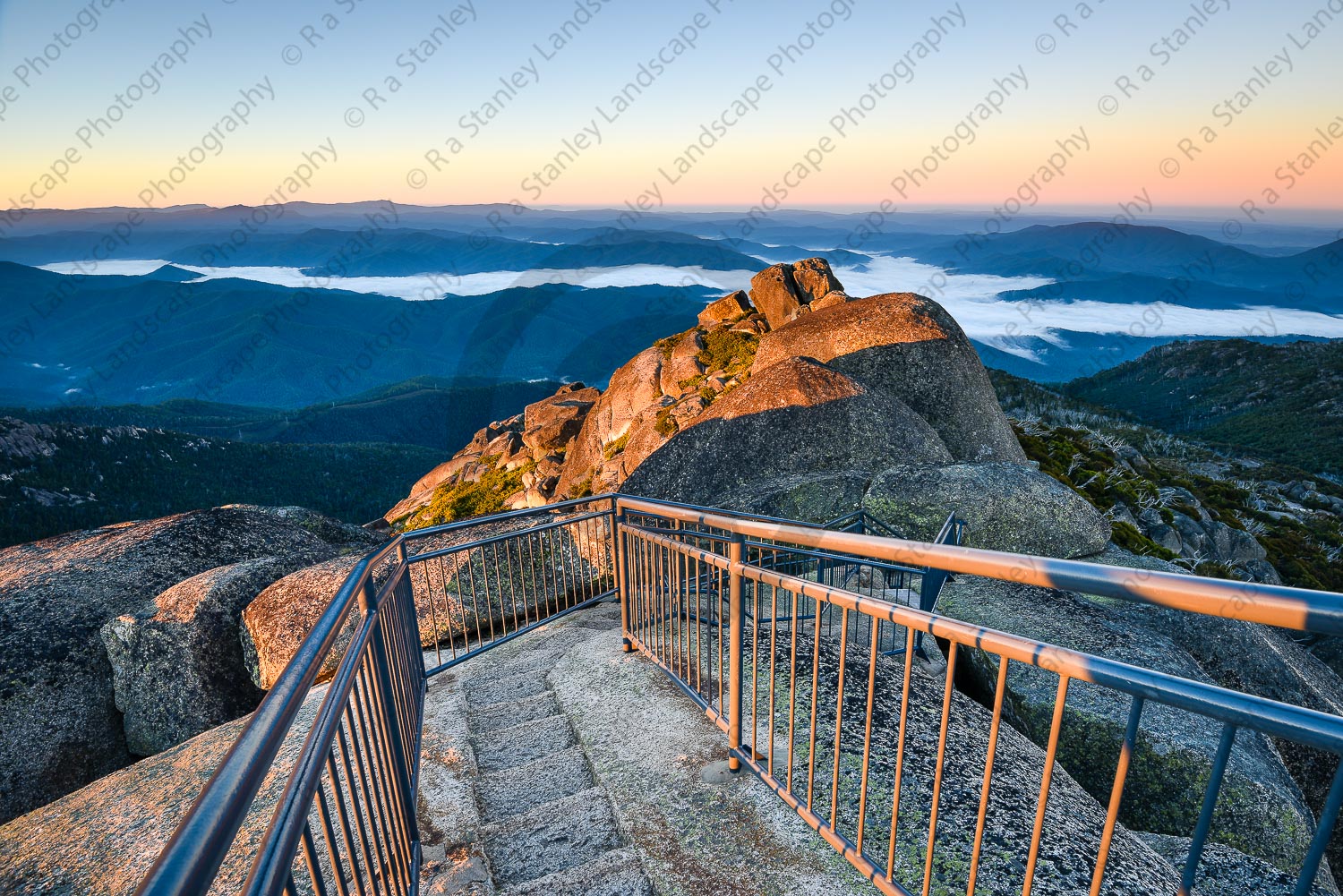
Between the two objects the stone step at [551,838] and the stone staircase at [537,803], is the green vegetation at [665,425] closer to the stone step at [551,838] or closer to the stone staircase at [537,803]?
the stone staircase at [537,803]

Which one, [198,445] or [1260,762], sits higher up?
[1260,762]

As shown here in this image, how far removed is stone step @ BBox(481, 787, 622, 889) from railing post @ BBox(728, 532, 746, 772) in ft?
2.76

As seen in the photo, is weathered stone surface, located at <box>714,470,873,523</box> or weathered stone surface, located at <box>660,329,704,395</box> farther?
weathered stone surface, located at <box>660,329,704,395</box>

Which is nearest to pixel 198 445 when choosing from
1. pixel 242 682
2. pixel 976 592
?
pixel 242 682

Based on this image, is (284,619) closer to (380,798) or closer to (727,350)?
(380,798)

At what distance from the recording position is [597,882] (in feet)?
10.8

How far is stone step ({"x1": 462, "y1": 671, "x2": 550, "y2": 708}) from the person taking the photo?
5.73 metres

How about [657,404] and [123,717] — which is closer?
[123,717]

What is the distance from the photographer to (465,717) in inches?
209

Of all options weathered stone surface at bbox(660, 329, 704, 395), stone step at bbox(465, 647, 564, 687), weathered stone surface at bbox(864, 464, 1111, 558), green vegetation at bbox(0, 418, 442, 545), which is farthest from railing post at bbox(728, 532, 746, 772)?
green vegetation at bbox(0, 418, 442, 545)

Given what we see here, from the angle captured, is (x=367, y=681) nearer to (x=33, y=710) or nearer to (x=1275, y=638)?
(x=33, y=710)

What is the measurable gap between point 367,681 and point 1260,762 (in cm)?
681

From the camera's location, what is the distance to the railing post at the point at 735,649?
3.74 meters

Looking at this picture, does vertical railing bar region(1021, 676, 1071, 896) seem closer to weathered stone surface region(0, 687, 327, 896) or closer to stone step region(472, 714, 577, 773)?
stone step region(472, 714, 577, 773)
